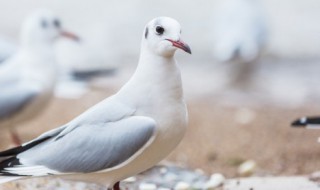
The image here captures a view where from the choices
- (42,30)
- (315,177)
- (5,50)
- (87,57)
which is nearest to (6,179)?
(315,177)

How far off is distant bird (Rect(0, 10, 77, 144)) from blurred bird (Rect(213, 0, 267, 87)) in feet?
6.51

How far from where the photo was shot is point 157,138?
2.84 m

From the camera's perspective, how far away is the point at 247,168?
14.1 ft

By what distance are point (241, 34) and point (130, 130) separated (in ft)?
13.0

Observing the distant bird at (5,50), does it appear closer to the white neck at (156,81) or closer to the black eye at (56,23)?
the black eye at (56,23)

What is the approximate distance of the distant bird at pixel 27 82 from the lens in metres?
4.83

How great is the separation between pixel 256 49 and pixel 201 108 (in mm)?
904

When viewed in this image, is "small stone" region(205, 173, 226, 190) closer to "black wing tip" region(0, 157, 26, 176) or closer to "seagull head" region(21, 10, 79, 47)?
"black wing tip" region(0, 157, 26, 176)

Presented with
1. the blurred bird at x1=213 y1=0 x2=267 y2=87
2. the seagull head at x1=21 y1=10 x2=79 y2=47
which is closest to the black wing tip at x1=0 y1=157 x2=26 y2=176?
the seagull head at x1=21 y1=10 x2=79 y2=47

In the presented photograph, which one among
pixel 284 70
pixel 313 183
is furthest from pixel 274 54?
pixel 313 183

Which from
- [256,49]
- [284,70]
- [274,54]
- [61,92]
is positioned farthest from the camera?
[274,54]

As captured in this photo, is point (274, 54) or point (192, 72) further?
point (274, 54)

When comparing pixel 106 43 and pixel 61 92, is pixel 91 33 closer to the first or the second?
pixel 106 43

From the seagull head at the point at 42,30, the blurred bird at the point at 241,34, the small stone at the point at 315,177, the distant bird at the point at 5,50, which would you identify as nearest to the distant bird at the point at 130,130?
the small stone at the point at 315,177
